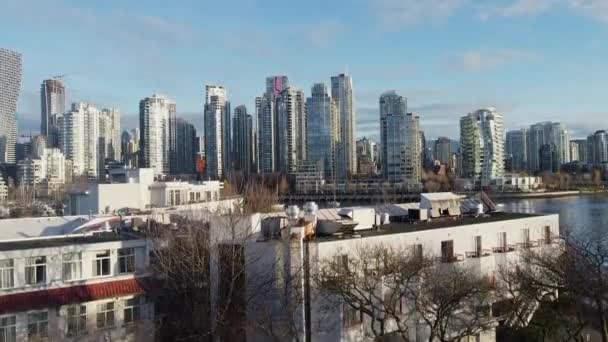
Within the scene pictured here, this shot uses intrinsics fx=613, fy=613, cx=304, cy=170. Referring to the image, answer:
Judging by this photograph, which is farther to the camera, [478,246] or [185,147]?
[185,147]

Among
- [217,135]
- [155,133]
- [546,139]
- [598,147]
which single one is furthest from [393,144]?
[598,147]

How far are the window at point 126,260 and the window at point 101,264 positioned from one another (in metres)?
0.35

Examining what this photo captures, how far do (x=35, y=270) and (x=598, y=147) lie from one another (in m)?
192

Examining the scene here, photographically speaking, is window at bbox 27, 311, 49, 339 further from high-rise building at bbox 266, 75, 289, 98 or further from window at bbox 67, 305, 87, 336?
high-rise building at bbox 266, 75, 289, 98

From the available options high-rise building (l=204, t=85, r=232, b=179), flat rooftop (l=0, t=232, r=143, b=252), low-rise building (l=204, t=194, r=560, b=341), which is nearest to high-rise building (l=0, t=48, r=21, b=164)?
high-rise building (l=204, t=85, r=232, b=179)

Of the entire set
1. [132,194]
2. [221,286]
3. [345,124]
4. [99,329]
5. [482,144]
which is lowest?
[99,329]

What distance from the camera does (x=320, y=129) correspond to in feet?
413

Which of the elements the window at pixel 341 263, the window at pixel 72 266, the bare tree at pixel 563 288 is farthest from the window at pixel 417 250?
the window at pixel 72 266

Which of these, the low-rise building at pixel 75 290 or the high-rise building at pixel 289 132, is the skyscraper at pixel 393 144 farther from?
the low-rise building at pixel 75 290

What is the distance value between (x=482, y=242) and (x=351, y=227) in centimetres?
362

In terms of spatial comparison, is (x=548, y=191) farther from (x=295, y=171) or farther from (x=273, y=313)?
(x=273, y=313)

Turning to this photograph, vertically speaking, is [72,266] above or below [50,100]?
below

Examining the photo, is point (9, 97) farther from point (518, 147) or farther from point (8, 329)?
point (8, 329)

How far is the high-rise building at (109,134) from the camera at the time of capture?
132m
